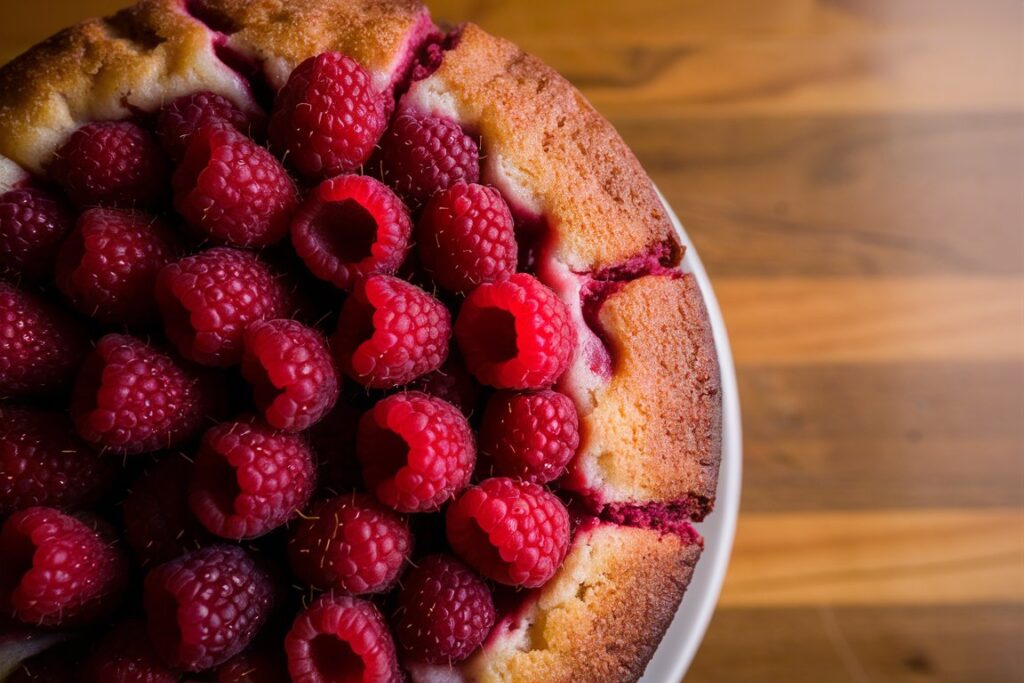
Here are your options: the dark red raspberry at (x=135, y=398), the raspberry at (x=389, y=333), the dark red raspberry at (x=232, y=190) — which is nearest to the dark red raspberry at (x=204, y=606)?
the dark red raspberry at (x=135, y=398)

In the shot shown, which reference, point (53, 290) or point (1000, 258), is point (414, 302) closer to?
point (53, 290)

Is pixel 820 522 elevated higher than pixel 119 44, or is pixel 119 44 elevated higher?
pixel 119 44

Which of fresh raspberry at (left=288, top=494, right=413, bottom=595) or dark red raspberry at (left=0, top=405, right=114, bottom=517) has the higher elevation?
dark red raspberry at (left=0, top=405, right=114, bottom=517)

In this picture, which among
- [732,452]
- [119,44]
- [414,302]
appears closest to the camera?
[414,302]

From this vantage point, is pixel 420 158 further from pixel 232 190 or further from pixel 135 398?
pixel 135 398

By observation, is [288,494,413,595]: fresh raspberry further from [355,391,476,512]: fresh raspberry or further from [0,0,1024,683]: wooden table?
[0,0,1024,683]: wooden table

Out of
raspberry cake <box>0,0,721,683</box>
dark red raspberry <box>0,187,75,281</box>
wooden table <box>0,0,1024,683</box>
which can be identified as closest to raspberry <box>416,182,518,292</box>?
raspberry cake <box>0,0,721,683</box>

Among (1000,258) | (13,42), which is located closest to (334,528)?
(13,42)

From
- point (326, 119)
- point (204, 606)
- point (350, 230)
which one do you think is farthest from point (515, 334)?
point (204, 606)
